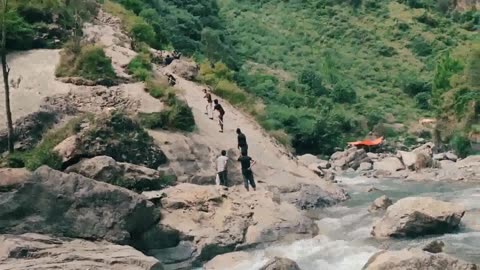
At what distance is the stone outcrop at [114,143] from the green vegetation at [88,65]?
599 centimetres

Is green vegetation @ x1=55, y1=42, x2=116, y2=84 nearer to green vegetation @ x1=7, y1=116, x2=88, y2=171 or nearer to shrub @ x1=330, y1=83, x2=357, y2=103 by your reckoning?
green vegetation @ x1=7, y1=116, x2=88, y2=171

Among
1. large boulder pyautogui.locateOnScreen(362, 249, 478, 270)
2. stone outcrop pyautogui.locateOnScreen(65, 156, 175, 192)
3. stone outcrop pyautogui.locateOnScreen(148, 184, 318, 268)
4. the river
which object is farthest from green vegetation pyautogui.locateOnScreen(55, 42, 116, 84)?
large boulder pyautogui.locateOnScreen(362, 249, 478, 270)

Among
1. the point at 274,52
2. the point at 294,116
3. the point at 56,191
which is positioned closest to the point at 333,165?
the point at 294,116

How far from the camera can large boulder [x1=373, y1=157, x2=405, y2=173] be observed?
44.6 meters

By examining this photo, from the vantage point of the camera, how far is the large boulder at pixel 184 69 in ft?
127

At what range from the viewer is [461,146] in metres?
51.2

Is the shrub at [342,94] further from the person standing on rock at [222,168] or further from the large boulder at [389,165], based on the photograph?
the person standing on rock at [222,168]

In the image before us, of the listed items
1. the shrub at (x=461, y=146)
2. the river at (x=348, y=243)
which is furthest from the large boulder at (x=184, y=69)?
the shrub at (x=461, y=146)

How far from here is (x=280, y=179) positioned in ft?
97.9

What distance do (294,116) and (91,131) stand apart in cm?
3611

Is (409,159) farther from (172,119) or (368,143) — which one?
(172,119)

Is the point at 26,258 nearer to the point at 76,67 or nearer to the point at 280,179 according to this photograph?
Result: the point at 280,179

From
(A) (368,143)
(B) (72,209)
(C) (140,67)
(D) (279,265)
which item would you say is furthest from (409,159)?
(D) (279,265)

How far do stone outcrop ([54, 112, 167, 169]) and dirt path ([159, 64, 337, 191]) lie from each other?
3.79 metres
